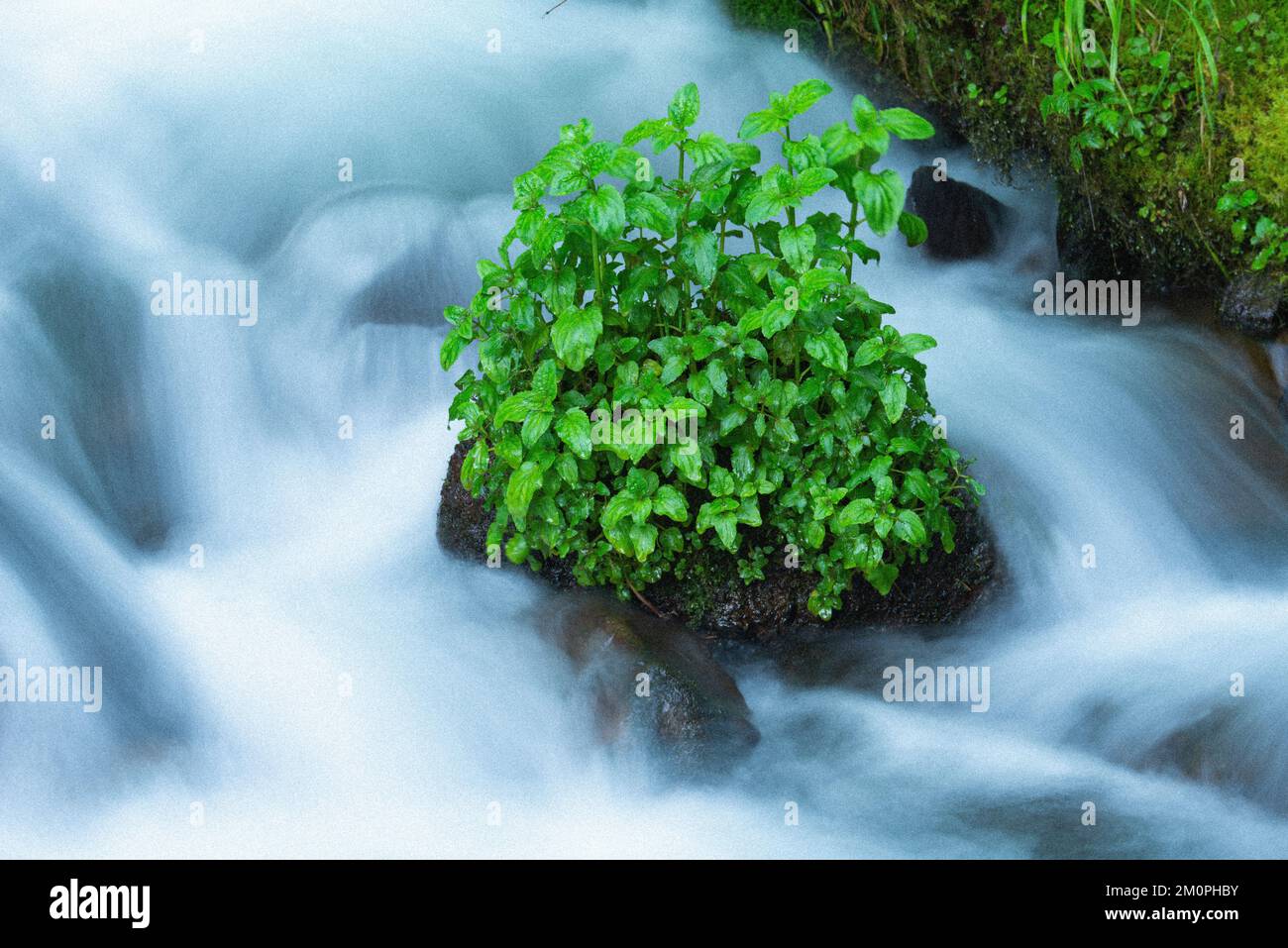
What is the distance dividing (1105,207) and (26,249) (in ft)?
11.8

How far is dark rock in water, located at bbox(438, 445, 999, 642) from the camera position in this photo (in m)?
3.63

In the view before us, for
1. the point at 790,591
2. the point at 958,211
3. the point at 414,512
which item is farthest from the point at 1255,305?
the point at 414,512

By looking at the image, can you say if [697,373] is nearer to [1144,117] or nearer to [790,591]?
[790,591]

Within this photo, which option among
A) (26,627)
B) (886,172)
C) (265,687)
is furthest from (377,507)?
(886,172)

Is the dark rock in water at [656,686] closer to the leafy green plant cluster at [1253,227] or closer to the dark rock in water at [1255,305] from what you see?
the dark rock in water at [1255,305]

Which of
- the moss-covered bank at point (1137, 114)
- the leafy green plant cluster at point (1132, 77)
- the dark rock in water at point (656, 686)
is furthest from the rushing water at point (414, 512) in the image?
the leafy green plant cluster at point (1132, 77)

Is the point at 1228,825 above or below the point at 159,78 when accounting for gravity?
below

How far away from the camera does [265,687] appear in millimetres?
3699

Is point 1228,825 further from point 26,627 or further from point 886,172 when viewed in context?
point 26,627

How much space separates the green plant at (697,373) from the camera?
3154 millimetres

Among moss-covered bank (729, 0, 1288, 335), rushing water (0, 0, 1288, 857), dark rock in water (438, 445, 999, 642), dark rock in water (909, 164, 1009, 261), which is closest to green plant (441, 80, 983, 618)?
dark rock in water (438, 445, 999, 642)

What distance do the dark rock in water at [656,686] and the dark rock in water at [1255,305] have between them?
6.71 ft

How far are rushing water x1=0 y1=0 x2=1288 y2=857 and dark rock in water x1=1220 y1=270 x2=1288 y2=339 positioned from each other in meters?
0.09

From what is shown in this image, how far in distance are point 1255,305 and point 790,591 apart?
1.81 meters
